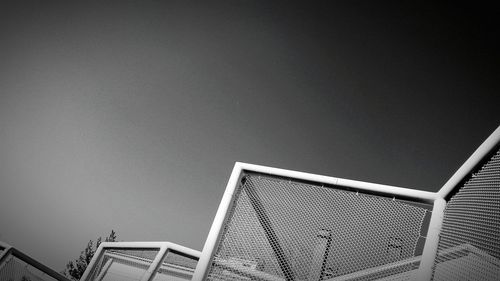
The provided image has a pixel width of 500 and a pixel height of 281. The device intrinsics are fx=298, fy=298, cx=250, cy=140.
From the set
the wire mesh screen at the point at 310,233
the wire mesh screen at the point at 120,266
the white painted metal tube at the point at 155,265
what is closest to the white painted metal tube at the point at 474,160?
the wire mesh screen at the point at 310,233

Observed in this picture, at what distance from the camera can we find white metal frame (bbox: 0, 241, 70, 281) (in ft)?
18.9

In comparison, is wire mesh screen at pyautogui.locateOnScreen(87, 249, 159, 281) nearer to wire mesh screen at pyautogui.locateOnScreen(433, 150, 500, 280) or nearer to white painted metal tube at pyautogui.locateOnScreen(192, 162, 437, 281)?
white painted metal tube at pyautogui.locateOnScreen(192, 162, 437, 281)

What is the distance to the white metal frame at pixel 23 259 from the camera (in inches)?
227

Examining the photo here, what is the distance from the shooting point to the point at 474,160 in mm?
1906

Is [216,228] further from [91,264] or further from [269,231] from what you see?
[91,264]

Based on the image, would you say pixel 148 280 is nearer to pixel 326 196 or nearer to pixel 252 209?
pixel 252 209

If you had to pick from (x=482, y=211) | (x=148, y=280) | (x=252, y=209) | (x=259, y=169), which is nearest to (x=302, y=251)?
(x=252, y=209)

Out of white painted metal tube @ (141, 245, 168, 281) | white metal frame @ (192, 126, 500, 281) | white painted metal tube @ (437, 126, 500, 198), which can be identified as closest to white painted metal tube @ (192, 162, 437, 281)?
white metal frame @ (192, 126, 500, 281)

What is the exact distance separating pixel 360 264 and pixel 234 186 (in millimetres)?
1334

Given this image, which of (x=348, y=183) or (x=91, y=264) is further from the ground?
(x=348, y=183)

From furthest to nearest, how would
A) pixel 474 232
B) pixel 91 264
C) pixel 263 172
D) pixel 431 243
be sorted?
pixel 91 264 < pixel 263 172 < pixel 431 243 < pixel 474 232

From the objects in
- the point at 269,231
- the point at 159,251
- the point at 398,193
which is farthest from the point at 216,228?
the point at 159,251

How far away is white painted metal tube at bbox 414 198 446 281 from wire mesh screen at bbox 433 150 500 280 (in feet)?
0.14

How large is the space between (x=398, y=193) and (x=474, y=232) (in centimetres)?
65
